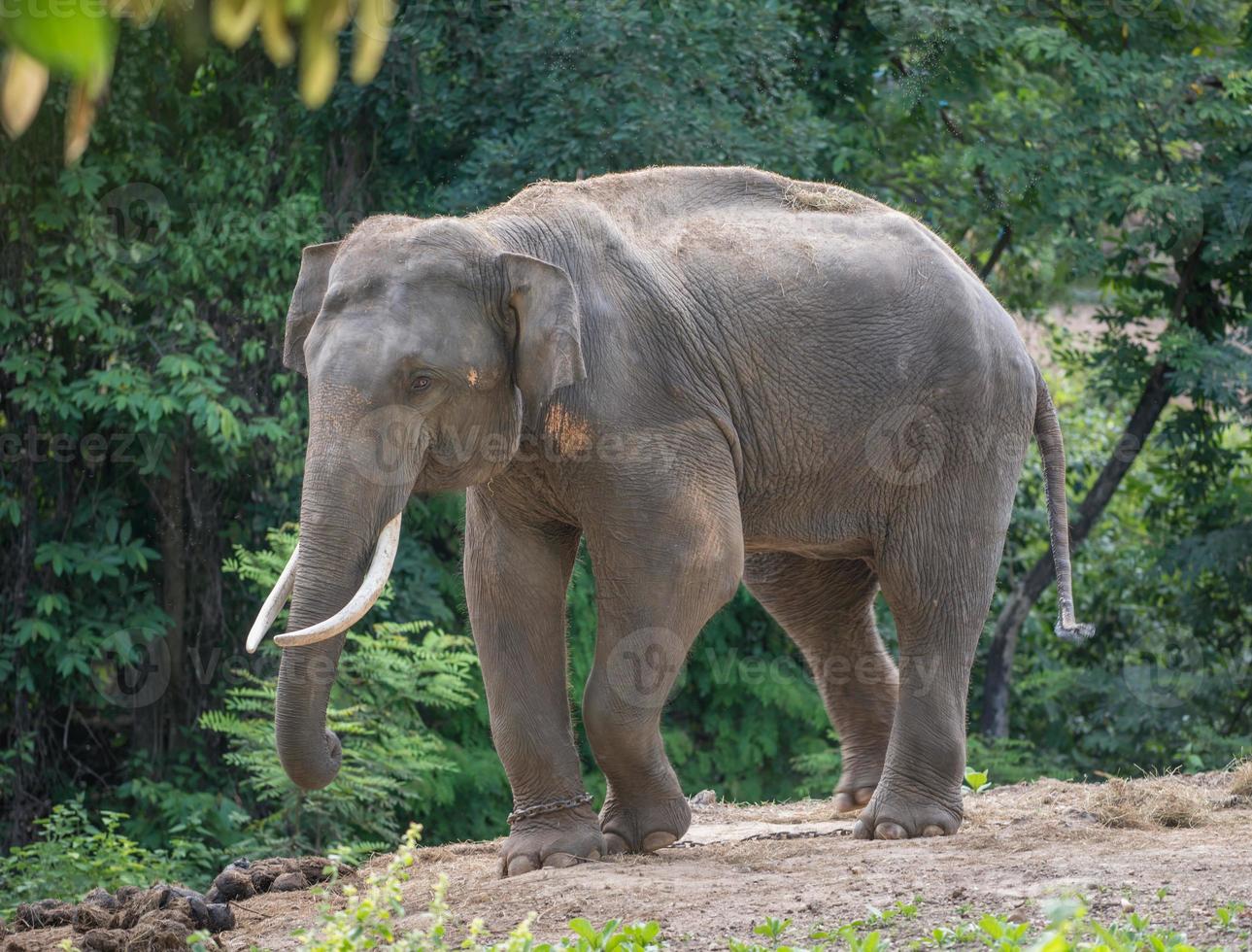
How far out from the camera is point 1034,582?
13.7 meters

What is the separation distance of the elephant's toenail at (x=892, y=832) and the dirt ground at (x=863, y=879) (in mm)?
164

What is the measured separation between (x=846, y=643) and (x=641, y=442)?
2119mm

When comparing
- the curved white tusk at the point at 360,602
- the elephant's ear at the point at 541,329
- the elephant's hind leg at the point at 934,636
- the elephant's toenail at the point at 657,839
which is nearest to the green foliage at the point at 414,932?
the curved white tusk at the point at 360,602

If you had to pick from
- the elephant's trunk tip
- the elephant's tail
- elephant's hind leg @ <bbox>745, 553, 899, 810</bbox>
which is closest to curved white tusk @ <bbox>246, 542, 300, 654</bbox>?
the elephant's trunk tip

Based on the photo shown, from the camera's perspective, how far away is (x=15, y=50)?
6.40 feet

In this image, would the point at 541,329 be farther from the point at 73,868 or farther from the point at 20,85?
the point at 73,868

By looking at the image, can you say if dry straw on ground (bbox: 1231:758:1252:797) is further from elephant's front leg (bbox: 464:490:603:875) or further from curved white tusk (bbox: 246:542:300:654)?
curved white tusk (bbox: 246:542:300:654)

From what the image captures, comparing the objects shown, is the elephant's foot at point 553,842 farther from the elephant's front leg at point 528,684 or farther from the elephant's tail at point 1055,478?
the elephant's tail at point 1055,478

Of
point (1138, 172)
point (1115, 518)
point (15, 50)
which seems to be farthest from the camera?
point (1115, 518)

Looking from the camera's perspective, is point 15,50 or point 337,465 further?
point 337,465

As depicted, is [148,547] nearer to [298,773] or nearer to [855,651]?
[855,651]

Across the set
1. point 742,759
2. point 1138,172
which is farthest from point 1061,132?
point 742,759

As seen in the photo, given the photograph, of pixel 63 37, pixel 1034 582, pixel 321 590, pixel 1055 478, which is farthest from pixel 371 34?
pixel 1034 582

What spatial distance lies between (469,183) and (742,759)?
15.3ft
